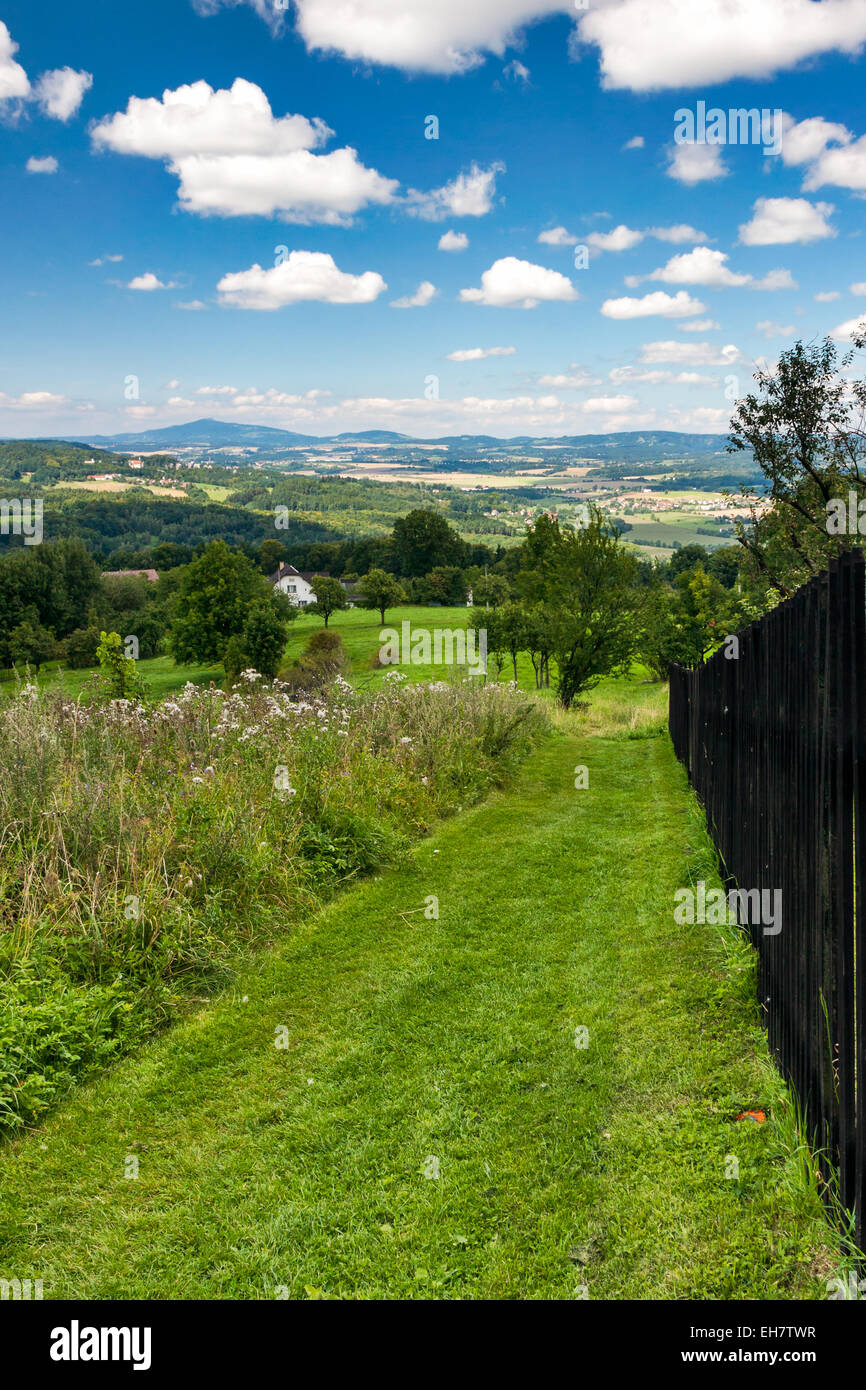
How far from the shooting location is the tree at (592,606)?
23672 millimetres

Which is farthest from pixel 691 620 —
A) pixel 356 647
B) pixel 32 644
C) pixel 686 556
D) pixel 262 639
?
pixel 32 644

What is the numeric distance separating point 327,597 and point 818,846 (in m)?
66.5

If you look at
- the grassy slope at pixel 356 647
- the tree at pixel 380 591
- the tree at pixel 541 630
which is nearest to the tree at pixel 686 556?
the tree at pixel 380 591

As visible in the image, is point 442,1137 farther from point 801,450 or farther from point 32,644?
point 32,644

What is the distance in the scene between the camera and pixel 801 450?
2559 cm

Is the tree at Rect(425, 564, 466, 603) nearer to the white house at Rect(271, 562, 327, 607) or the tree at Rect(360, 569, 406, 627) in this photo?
the tree at Rect(360, 569, 406, 627)

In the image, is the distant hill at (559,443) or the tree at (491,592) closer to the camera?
the tree at (491,592)

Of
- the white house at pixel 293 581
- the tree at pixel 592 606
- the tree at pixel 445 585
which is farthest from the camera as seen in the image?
the white house at pixel 293 581

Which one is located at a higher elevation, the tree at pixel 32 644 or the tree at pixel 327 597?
the tree at pixel 327 597

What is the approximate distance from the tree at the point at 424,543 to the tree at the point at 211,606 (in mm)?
40447

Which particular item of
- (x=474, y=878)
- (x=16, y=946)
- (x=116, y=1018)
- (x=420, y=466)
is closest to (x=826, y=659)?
(x=116, y=1018)

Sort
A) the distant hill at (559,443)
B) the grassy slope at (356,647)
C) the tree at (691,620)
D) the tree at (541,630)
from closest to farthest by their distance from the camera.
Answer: the tree at (541,630) < the grassy slope at (356,647) < the tree at (691,620) < the distant hill at (559,443)

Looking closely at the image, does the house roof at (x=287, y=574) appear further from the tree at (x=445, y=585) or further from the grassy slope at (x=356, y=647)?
the grassy slope at (x=356, y=647)

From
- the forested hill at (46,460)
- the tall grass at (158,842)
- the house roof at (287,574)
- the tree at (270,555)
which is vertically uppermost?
the forested hill at (46,460)
